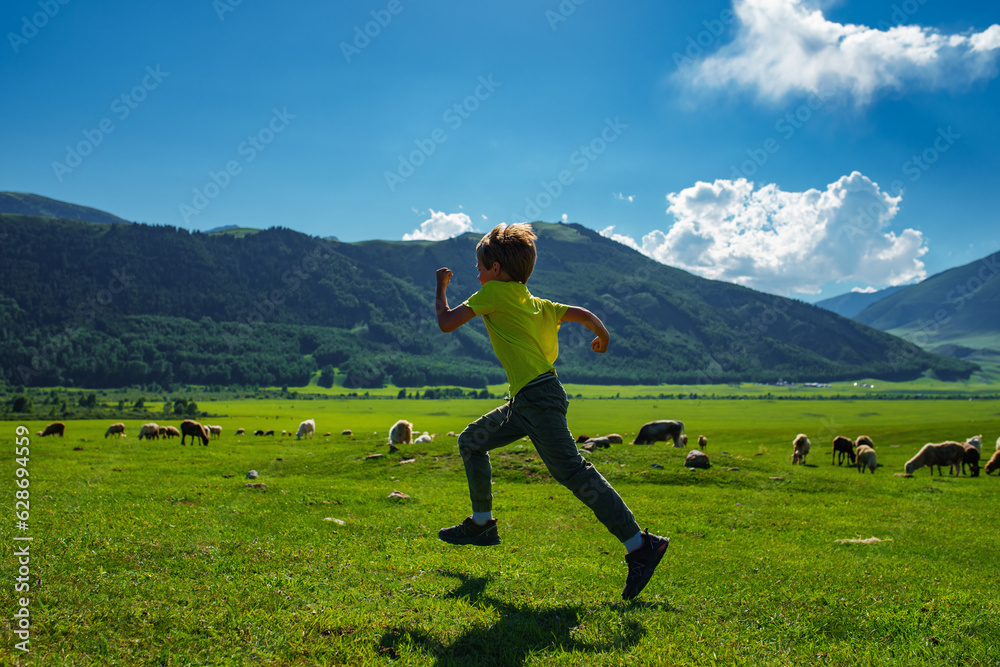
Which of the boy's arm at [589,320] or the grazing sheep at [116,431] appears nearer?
the boy's arm at [589,320]

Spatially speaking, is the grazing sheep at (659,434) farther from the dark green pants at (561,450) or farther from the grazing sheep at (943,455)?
the dark green pants at (561,450)

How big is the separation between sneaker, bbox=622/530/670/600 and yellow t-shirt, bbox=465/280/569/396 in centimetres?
210

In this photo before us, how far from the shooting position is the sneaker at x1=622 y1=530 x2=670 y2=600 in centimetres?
545

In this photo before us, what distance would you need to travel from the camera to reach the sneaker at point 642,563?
5.45m

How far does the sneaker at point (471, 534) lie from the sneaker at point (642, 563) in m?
1.72

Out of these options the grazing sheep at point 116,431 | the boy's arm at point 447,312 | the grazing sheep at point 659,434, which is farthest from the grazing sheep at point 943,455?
the grazing sheep at point 116,431

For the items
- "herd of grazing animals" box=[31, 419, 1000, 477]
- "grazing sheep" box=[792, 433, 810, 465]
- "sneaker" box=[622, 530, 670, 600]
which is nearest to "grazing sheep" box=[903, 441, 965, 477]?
"herd of grazing animals" box=[31, 419, 1000, 477]

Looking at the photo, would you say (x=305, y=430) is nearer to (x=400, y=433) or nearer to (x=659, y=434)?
(x=400, y=433)

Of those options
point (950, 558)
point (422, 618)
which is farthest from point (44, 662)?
point (950, 558)

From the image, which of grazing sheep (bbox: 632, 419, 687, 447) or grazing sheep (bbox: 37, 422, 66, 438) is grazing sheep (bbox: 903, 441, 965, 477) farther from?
grazing sheep (bbox: 37, 422, 66, 438)

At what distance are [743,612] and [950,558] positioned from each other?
6.00m

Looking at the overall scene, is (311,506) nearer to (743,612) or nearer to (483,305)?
(483,305)

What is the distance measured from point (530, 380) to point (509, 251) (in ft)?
4.72

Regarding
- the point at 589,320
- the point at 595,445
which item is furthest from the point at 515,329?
the point at 595,445
